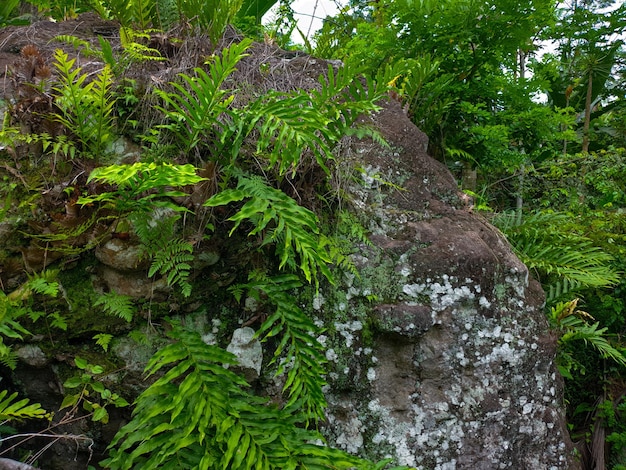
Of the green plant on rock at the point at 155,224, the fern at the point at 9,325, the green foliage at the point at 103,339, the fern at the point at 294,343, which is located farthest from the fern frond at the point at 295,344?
the fern at the point at 9,325

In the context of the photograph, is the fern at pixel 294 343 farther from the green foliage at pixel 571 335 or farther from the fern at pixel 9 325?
the green foliage at pixel 571 335

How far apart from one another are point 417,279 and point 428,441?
0.86 metres

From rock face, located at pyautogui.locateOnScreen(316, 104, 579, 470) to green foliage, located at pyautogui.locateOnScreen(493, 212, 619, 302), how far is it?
53 centimetres

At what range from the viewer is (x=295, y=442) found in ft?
5.98

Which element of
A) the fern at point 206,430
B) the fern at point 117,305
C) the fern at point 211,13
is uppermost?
the fern at point 211,13

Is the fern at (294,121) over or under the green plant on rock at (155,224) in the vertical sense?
over

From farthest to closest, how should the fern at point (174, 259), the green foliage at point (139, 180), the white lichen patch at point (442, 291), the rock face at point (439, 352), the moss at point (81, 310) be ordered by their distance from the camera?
1. the white lichen patch at point (442, 291)
2. the rock face at point (439, 352)
3. the moss at point (81, 310)
4. the fern at point (174, 259)
5. the green foliage at point (139, 180)

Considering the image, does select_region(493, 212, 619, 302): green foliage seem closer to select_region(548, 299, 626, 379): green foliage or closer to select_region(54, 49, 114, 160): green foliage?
Result: select_region(548, 299, 626, 379): green foliage

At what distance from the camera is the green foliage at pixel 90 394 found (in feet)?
6.44

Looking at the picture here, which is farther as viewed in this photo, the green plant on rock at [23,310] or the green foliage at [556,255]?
the green foliage at [556,255]

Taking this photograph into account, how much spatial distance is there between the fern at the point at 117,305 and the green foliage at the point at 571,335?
270 cm

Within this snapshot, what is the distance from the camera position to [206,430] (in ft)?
5.83

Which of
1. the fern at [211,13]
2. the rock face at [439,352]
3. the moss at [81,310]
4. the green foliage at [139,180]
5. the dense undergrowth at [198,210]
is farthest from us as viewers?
the fern at [211,13]

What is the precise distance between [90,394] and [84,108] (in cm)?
138
